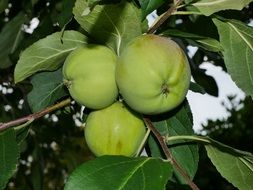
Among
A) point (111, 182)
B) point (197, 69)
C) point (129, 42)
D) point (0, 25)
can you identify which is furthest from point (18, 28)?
point (111, 182)

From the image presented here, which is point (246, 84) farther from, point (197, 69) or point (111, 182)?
point (197, 69)

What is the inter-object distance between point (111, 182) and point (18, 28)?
141 cm

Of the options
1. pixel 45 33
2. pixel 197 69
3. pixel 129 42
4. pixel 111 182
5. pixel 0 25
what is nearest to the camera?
pixel 111 182

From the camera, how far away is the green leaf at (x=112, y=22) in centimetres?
115

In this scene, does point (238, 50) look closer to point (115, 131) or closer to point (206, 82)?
point (115, 131)

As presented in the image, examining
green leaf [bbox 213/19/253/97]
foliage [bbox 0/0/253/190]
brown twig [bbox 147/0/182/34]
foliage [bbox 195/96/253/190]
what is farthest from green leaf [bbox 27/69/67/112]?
foliage [bbox 195/96/253/190]

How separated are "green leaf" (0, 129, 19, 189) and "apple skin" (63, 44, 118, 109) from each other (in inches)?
7.1

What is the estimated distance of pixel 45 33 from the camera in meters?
1.79

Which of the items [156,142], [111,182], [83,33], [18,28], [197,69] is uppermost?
[83,33]

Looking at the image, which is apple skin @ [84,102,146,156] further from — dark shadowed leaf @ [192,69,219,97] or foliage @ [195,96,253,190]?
foliage @ [195,96,253,190]

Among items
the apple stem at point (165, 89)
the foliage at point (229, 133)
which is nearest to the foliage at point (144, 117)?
the apple stem at point (165, 89)

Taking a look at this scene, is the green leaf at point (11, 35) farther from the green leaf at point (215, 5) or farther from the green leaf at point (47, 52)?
the green leaf at point (215, 5)

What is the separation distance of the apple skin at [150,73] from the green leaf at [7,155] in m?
0.28

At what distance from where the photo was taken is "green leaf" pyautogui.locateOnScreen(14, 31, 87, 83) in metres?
1.27
